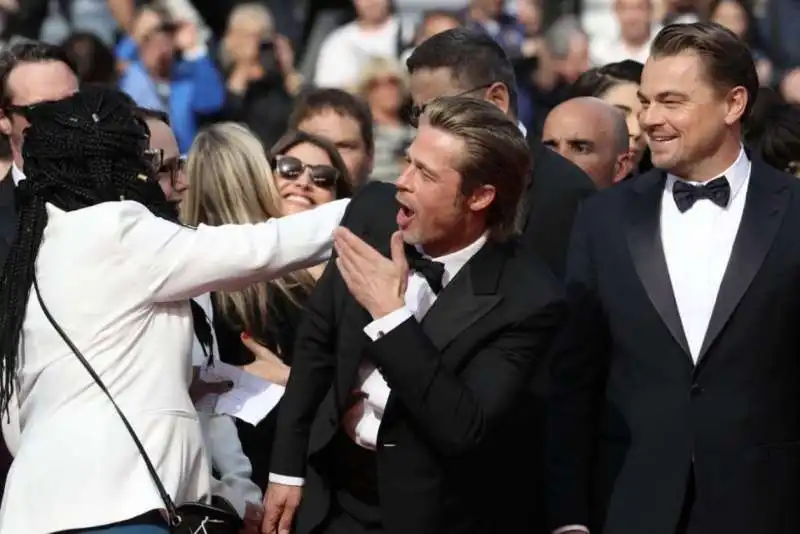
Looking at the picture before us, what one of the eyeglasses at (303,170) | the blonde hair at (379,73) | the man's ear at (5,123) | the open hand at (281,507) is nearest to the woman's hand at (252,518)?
the open hand at (281,507)

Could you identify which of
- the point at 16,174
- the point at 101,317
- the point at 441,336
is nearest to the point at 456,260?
the point at 441,336

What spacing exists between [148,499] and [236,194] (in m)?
2.11

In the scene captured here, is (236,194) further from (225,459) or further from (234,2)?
(234,2)

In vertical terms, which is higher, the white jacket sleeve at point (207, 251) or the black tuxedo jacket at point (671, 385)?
the white jacket sleeve at point (207, 251)

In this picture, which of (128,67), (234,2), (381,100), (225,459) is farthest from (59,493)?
(234,2)

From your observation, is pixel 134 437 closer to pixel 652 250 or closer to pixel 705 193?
pixel 652 250

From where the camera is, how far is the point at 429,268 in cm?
512

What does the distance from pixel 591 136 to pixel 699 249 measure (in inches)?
88.0

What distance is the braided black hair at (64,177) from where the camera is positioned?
5062mm

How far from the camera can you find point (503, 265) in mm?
5125

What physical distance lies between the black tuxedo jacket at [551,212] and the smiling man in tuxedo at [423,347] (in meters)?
0.98

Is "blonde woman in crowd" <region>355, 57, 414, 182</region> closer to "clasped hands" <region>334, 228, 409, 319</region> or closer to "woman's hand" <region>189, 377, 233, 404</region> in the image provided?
"woman's hand" <region>189, 377, 233, 404</region>

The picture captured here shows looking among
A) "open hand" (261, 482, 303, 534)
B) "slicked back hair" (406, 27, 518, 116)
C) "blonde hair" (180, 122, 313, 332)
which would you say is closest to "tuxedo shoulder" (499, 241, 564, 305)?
"open hand" (261, 482, 303, 534)

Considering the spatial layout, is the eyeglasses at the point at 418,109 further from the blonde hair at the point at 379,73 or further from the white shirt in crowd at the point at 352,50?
the white shirt in crowd at the point at 352,50
